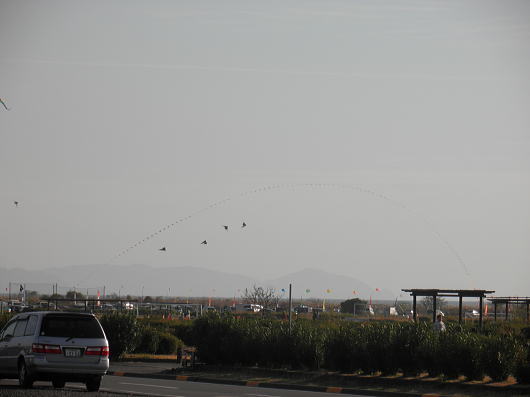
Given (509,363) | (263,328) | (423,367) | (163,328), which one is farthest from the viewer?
(163,328)

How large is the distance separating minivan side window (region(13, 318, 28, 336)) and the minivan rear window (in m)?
0.86

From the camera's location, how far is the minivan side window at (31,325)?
23.1 m

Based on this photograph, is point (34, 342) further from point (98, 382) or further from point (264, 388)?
point (264, 388)

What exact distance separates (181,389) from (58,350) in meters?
3.98

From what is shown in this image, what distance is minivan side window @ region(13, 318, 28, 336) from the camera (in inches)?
931

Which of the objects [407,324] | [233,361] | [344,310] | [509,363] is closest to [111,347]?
[233,361]

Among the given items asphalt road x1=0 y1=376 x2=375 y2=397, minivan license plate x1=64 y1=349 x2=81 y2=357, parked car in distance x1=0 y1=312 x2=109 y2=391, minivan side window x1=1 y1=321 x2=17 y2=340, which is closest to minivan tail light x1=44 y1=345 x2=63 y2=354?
parked car in distance x1=0 y1=312 x2=109 y2=391

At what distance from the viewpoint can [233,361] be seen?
32125mm

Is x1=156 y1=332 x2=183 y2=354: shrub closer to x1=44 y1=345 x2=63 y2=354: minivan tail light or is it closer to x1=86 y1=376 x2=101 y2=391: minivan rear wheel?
x1=86 y1=376 x2=101 y2=391: minivan rear wheel

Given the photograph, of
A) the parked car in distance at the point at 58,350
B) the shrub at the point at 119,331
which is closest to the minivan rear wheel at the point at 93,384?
the parked car in distance at the point at 58,350

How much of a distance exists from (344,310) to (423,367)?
276 feet

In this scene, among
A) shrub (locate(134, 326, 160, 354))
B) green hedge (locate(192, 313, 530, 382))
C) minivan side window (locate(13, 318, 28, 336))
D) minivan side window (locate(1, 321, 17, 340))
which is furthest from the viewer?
shrub (locate(134, 326, 160, 354))

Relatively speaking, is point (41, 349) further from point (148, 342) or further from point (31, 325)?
point (148, 342)

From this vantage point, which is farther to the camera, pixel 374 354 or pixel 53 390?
pixel 374 354
